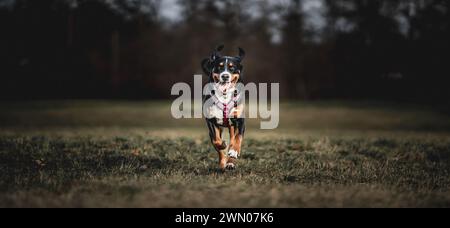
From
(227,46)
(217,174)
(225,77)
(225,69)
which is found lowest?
(217,174)

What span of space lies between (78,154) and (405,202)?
6.57 meters

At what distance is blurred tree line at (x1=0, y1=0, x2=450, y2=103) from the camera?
38750mm

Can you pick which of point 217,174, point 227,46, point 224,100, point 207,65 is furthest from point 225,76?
point 227,46

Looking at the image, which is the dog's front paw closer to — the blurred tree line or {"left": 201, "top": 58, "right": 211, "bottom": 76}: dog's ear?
{"left": 201, "top": 58, "right": 211, "bottom": 76}: dog's ear

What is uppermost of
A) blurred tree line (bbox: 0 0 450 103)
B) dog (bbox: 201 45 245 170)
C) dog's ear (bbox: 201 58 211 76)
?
blurred tree line (bbox: 0 0 450 103)

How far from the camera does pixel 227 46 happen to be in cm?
4488

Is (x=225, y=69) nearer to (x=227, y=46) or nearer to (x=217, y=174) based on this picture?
(x=217, y=174)

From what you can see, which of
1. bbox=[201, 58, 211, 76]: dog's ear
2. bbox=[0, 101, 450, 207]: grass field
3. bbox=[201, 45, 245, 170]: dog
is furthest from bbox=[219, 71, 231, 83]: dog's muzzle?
bbox=[0, 101, 450, 207]: grass field

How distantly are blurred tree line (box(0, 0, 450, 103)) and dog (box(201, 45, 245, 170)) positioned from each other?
28770 millimetres

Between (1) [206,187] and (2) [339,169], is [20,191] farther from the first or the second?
(2) [339,169]

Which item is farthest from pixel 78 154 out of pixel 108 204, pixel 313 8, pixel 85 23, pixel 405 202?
pixel 313 8

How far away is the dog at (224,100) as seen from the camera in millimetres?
7641

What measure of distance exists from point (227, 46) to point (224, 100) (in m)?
37.6
